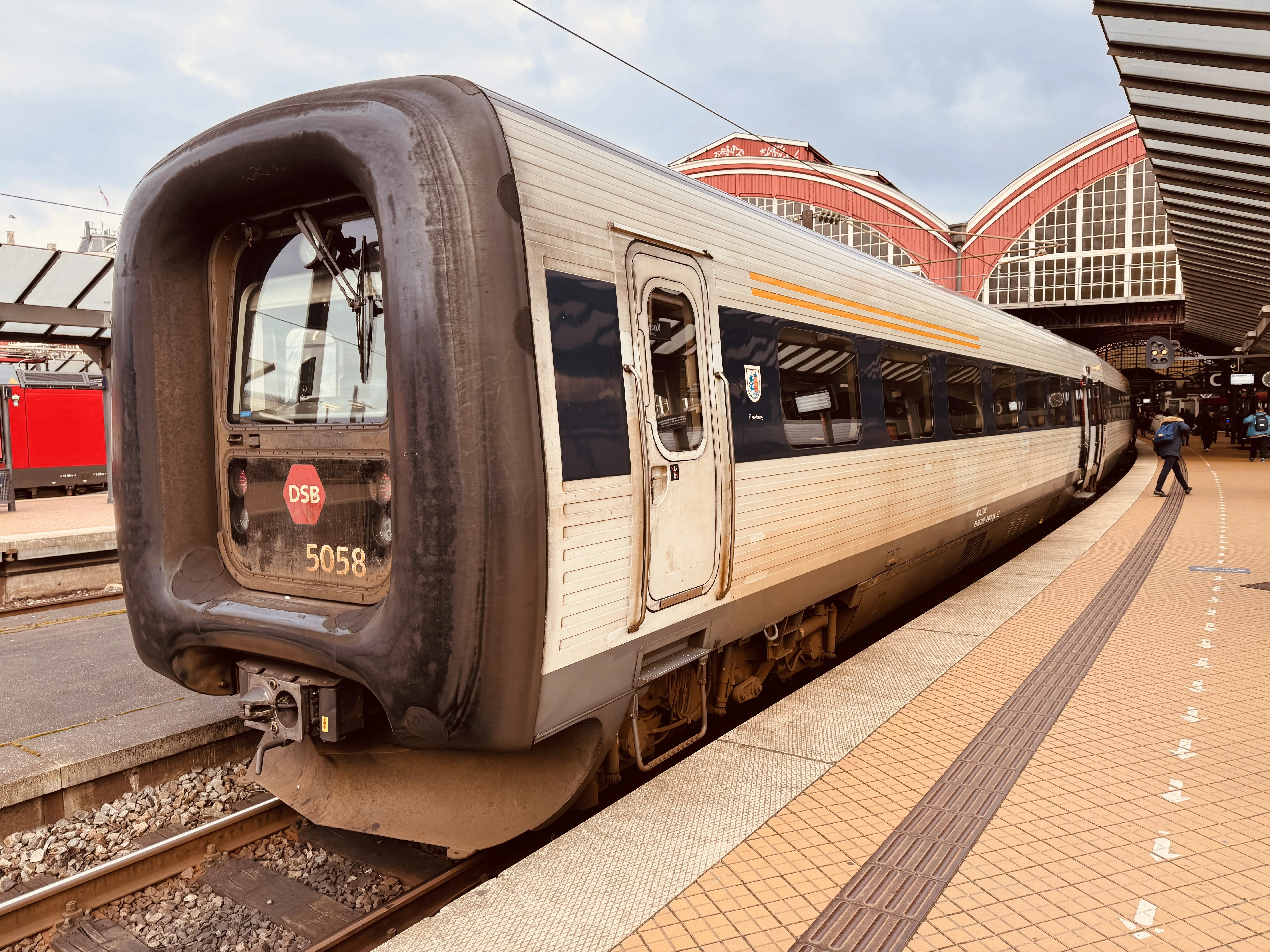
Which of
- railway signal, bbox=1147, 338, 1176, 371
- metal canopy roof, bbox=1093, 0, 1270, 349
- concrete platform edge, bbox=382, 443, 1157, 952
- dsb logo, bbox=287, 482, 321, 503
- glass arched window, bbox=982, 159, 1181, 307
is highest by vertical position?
glass arched window, bbox=982, 159, 1181, 307

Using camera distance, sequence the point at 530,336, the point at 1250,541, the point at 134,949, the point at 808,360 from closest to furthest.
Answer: the point at 530,336 < the point at 134,949 < the point at 808,360 < the point at 1250,541

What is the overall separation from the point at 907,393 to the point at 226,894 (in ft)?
16.7

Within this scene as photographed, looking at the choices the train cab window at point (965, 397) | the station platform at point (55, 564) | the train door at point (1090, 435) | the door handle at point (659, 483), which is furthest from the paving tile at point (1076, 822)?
the train door at point (1090, 435)

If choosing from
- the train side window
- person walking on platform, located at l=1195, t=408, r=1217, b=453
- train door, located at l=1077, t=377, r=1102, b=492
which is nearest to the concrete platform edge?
the train side window

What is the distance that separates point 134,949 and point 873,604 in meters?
4.70

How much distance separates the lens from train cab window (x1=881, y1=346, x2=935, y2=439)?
596 centimetres

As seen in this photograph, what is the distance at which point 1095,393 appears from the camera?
15.5 meters

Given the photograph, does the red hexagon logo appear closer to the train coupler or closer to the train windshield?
the train windshield

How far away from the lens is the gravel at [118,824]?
150 inches

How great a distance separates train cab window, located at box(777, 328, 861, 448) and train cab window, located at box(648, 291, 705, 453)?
881 mm

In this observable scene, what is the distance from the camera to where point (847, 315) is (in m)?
5.41

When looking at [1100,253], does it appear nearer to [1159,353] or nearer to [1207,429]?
[1207,429]

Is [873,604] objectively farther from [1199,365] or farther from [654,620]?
[1199,365]

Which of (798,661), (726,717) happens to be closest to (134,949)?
(726,717)
